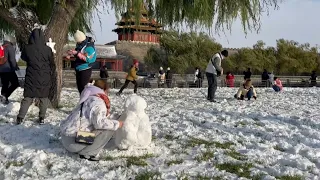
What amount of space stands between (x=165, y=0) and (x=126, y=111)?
187 inches

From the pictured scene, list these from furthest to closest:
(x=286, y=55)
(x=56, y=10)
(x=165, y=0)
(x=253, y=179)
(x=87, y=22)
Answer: (x=286, y=55) → (x=87, y=22) → (x=165, y=0) → (x=56, y=10) → (x=253, y=179)

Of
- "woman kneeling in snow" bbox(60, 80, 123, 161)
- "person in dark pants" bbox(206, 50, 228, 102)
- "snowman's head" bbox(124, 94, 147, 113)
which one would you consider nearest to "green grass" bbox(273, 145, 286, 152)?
"snowman's head" bbox(124, 94, 147, 113)

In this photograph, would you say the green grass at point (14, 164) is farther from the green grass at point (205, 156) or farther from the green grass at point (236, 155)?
the green grass at point (236, 155)

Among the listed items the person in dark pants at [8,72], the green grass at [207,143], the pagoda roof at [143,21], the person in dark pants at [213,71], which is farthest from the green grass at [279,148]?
the person in dark pants at [8,72]

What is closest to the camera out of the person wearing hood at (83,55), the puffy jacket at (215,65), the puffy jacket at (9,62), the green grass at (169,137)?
the green grass at (169,137)

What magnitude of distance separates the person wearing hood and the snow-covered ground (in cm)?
86

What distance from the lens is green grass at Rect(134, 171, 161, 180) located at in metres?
4.39

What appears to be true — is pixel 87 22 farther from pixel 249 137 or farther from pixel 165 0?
pixel 249 137

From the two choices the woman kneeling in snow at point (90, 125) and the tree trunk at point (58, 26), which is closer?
the woman kneeling in snow at point (90, 125)

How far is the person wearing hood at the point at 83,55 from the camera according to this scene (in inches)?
302

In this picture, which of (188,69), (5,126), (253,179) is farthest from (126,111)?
(188,69)

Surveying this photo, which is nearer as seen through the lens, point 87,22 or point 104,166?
point 104,166

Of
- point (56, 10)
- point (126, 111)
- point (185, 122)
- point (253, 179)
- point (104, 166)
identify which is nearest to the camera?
point (253, 179)

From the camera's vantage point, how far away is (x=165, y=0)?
949 cm
